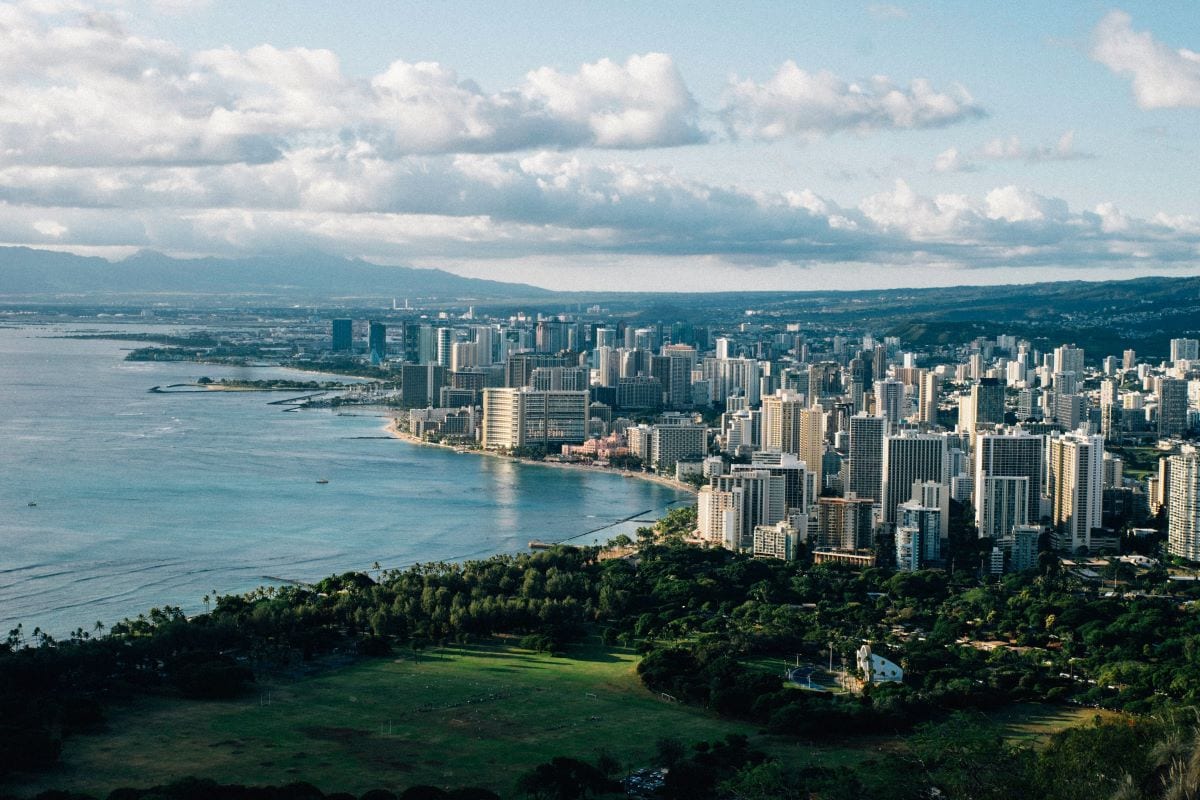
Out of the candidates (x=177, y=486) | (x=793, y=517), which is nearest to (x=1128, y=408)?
(x=793, y=517)

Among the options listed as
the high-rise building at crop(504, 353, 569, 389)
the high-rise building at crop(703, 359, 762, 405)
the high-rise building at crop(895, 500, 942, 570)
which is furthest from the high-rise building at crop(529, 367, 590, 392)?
the high-rise building at crop(895, 500, 942, 570)

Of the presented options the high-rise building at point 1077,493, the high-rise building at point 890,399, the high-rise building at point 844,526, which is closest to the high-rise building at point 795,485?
the high-rise building at point 844,526

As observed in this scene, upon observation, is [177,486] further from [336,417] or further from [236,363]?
[236,363]

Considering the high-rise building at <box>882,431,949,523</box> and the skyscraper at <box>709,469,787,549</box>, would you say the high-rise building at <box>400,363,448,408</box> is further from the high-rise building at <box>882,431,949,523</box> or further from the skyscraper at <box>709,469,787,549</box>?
the skyscraper at <box>709,469,787,549</box>

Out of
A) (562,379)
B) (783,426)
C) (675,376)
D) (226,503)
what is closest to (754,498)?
(226,503)

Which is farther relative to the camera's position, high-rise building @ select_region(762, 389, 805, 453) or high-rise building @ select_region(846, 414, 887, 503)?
high-rise building @ select_region(762, 389, 805, 453)

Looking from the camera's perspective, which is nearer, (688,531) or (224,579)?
(224,579)

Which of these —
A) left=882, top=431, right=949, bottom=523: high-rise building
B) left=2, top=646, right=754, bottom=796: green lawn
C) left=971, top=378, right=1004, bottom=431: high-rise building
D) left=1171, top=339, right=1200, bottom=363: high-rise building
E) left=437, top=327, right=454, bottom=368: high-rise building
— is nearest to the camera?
left=2, top=646, right=754, bottom=796: green lawn
